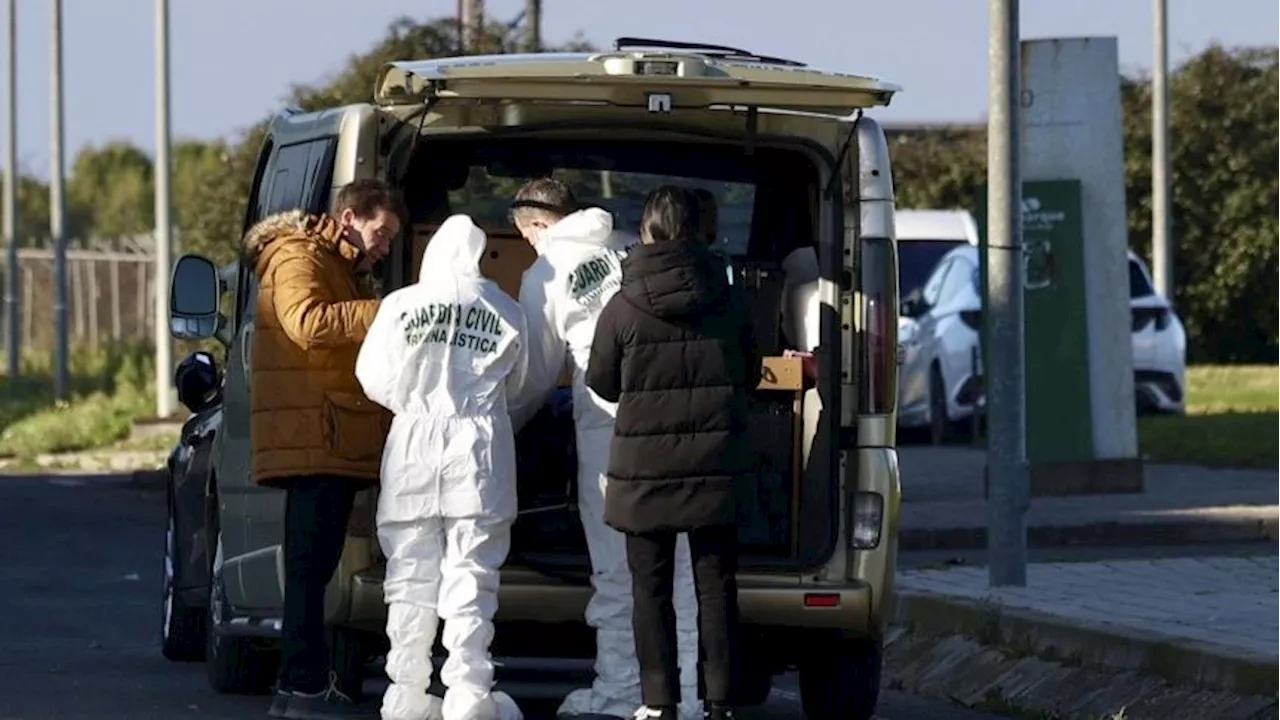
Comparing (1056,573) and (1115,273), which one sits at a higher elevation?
(1115,273)

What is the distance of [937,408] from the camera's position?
24.7m

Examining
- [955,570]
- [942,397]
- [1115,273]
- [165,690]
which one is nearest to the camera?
[165,690]

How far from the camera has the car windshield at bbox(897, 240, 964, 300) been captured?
26297 millimetres

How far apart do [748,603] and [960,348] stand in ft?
48.2

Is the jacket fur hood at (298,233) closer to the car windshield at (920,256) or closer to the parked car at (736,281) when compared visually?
the parked car at (736,281)

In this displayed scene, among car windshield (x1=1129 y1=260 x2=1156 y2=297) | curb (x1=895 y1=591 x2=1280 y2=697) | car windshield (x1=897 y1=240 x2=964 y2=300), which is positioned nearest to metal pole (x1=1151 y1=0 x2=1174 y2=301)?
car windshield (x1=897 y1=240 x2=964 y2=300)

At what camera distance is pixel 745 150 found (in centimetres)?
1006

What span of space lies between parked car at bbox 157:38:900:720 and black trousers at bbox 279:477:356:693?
93 millimetres

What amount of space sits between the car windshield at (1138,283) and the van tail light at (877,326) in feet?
51.4

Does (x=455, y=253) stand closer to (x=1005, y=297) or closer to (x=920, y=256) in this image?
(x=1005, y=297)

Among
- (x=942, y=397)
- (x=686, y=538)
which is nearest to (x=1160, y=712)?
(x=686, y=538)

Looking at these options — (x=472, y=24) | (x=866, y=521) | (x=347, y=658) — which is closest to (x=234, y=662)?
(x=347, y=658)

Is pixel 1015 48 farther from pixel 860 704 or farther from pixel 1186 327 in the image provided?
pixel 1186 327

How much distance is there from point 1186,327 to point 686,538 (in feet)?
97.4
